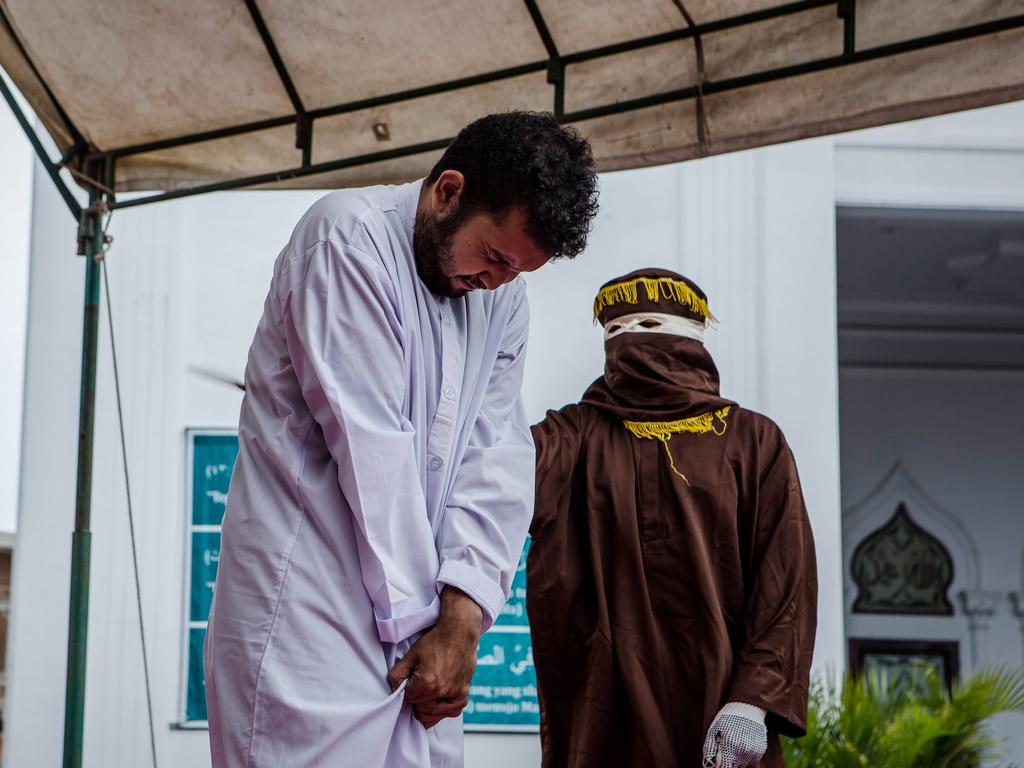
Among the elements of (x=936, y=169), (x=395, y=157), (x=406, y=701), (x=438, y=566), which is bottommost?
(x=406, y=701)

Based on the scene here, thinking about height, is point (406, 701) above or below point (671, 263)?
below

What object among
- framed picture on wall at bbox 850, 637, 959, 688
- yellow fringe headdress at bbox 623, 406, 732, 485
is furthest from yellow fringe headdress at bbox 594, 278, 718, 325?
framed picture on wall at bbox 850, 637, 959, 688

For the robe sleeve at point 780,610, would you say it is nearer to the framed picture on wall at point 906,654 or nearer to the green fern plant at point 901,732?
the green fern plant at point 901,732

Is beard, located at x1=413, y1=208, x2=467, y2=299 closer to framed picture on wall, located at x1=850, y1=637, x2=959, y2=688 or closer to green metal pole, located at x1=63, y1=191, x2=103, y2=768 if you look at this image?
green metal pole, located at x1=63, y1=191, x2=103, y2=768

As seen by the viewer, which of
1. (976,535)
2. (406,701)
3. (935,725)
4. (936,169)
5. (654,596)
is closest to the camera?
(406,701)

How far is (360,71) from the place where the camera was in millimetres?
3057

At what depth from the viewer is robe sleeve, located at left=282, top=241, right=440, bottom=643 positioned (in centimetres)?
174

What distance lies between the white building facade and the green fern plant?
849mm

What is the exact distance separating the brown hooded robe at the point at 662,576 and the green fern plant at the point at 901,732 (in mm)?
1418

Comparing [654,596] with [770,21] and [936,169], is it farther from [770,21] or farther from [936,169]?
[936,169]

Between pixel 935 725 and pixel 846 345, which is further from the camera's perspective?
pixel 846 345

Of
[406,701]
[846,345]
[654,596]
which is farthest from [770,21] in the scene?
[846,345]

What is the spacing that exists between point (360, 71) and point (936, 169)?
155 inches

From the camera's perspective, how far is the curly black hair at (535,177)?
182cm
